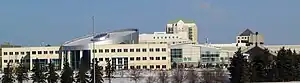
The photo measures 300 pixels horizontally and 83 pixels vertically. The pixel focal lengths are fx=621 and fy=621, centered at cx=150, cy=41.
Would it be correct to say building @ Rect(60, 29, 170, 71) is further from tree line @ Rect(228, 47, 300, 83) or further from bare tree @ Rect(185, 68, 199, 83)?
tree line @ Rect(228, 47, 300, 83)

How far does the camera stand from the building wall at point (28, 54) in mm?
121312

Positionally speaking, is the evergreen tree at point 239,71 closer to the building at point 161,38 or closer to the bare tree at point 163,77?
the bare tree at point 163,77

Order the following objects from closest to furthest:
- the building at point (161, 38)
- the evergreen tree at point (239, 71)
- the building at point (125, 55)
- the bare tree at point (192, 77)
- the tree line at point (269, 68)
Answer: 1. the evergreen tree at point (239, 71)
2. the tree line at point (269, 68)
3. the bare tree at point (192, 77)
4. the building at point (125, 55)
5. the building at point (161, 38)

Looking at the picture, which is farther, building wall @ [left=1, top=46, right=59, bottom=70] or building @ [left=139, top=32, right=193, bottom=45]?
building @ [left=139, top=32, right=193, bottom=45]

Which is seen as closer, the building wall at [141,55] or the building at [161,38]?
the building wall at [141,55]

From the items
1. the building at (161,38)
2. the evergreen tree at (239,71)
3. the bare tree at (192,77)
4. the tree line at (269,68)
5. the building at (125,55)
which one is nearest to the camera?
the evergreen tree at (239,71)

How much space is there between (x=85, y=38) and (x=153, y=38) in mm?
58121

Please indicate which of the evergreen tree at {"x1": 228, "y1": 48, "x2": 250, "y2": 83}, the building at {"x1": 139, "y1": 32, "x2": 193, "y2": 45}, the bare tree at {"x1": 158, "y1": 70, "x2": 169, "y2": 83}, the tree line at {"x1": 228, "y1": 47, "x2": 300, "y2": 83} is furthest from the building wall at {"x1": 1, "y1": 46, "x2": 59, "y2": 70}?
the evergreen tree at {"x1": 228, "y1": 48, "x2": 250, "y2": 83}

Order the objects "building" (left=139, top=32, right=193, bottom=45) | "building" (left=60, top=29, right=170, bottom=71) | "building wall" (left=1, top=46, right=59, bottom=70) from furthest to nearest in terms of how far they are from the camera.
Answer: "building" (left=139, top=32, right=193, bottom=45) → "building wall" (left=1, top=46, right=59, bottom=70) → "building" (left=60, top=29, right=170, bottom=71)

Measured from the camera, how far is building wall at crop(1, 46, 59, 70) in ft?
398

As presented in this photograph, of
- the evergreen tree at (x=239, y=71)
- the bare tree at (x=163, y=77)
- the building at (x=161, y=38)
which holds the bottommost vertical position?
the bare tree at (x=163, y=77)

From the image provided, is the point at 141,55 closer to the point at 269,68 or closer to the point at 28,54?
the point at 28,54

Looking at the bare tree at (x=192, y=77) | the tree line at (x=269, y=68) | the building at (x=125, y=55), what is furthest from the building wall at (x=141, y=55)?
the tree line at (x=269, y=68)

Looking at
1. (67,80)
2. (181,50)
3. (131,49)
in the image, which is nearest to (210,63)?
(181,50)
